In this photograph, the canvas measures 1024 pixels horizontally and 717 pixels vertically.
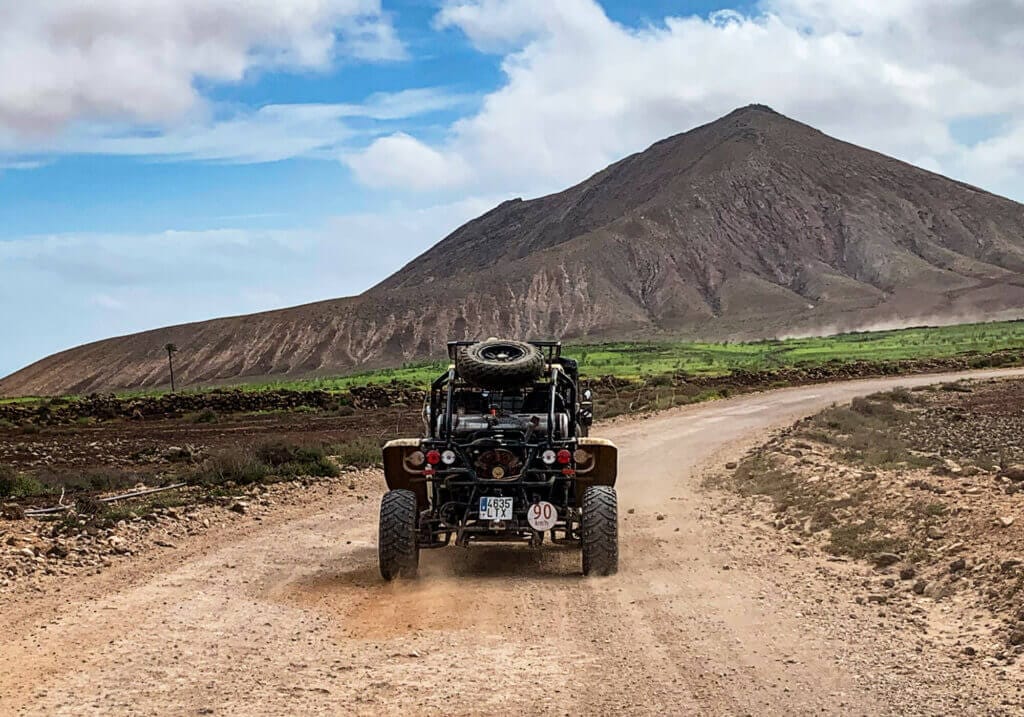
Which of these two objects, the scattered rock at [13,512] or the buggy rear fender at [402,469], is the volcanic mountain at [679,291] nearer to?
the scattered rock at [13,512]

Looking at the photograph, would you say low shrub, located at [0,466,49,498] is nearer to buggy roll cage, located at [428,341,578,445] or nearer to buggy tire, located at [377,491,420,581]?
buggy roll cage, located at [428,341,578,445]

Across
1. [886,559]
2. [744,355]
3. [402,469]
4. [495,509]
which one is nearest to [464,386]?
[402,469]

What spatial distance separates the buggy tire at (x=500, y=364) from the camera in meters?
13.5

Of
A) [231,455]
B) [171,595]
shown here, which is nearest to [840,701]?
[171,595]

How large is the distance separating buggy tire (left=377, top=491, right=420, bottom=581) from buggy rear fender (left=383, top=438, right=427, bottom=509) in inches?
28.7

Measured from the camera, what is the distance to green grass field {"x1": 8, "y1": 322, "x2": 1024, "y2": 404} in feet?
238

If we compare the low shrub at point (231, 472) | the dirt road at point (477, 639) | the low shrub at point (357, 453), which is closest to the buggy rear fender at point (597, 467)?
the dirt road at point (477, 639)

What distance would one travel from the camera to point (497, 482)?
12070 millimetres

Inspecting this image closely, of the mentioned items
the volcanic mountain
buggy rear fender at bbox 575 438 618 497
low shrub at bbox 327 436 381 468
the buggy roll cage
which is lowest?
low shrub at bbox 327 436 381 468

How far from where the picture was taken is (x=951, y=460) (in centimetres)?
1914

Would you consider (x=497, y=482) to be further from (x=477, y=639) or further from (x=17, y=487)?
(x=17, y=487)

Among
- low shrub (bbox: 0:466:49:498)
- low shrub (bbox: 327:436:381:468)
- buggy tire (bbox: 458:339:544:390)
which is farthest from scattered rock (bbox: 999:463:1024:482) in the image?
low shrub (bbox: 0:466:49:498)

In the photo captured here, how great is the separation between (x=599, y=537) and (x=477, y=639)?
287cm

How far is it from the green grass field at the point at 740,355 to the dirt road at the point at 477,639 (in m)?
53.0
